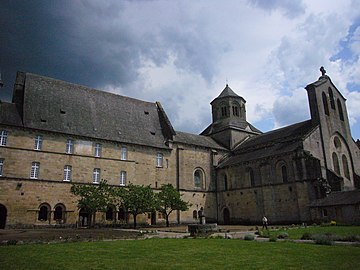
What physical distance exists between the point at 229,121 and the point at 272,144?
11.9m

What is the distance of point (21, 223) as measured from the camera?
29828 mm

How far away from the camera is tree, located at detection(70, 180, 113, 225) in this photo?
102ft

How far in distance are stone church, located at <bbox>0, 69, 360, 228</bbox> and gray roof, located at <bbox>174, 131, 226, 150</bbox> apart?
0.26 m

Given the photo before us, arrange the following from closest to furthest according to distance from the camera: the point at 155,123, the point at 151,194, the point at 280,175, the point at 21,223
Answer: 1. the point at 21,223
2. the point at 151,194
3. the point at 280,175
4. the point at 155,123

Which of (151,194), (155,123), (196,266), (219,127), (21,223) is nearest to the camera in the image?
(196,266)

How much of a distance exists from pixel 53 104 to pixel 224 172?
84.9 feet

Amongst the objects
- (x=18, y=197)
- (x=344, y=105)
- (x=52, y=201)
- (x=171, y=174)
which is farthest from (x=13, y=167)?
(x=344, y=105)

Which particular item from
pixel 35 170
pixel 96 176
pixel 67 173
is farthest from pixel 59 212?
pixel 96 176

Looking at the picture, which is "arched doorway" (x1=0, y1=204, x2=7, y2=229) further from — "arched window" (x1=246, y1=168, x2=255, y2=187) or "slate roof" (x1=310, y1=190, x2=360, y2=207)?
"slate roof" (x1=310, y1=190, x2=360, y2=207)

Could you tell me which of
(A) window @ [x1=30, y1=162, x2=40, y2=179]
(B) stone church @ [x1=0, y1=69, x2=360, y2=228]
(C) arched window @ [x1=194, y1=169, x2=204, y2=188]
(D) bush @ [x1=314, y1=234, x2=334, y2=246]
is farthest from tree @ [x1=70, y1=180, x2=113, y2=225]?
(D) bush @ [x1=314, y1=234, x2=334, y2=246]

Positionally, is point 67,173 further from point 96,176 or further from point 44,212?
point 44,212

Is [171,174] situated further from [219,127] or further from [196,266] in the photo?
[196,266]

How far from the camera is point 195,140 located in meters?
48.5

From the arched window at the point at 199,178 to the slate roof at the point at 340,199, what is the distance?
16.8 meters
